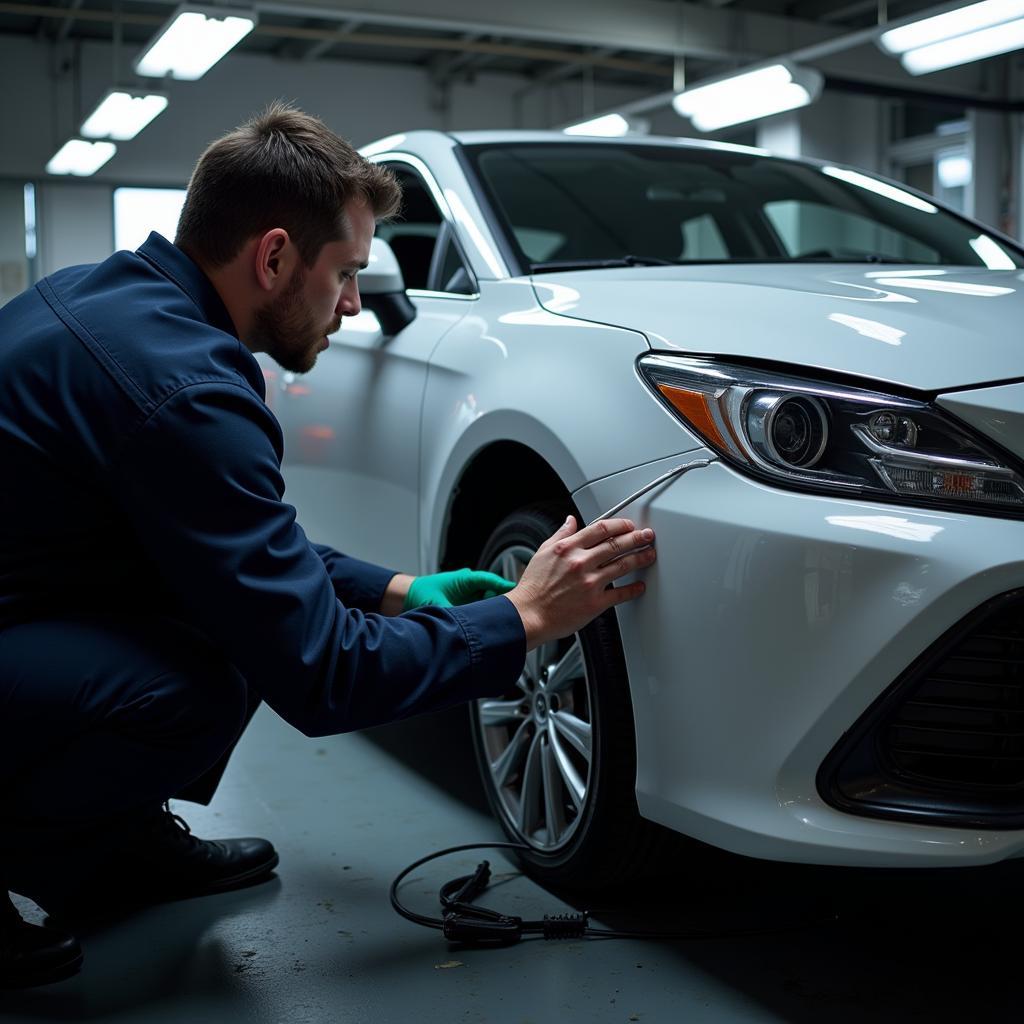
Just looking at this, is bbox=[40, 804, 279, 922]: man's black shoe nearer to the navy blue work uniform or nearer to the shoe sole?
the shoe sole

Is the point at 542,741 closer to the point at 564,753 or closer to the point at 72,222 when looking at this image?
the point at 564,753

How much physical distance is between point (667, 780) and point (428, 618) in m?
0.38

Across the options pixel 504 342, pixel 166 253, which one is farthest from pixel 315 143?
Answer: pixel 504 342

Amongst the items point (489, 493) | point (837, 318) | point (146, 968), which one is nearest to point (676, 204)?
point (489, 493)

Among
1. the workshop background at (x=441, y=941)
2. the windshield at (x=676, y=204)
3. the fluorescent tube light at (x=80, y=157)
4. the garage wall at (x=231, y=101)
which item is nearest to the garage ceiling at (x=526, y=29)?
the garage wall at (x=231, y=101)

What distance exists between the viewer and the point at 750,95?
7.53 metres

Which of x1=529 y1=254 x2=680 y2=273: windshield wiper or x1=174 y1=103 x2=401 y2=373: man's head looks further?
x1=529 y1=254 x2=680 y2=273: windshield wiper

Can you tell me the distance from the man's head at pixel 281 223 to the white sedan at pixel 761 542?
1.13 feet

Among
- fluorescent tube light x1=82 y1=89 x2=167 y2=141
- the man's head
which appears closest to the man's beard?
the man's head

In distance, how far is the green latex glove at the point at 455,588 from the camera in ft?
6.40

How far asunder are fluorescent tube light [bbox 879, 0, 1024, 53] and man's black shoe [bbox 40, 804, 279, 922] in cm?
→ 505

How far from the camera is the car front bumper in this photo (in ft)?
4.51

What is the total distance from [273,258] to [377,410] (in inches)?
33.5

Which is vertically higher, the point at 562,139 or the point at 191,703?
the point at 562,139
